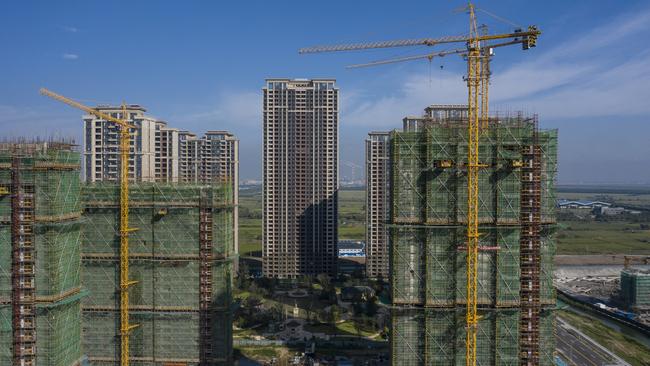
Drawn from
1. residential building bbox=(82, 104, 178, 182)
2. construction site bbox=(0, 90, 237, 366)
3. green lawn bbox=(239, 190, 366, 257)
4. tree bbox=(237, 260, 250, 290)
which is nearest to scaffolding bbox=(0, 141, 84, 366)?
construction site bbox=(0, 90, 237, 366)

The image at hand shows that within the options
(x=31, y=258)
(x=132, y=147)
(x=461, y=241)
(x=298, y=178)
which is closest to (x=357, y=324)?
(x=298, y=178)

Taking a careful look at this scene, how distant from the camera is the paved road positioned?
45.2 m

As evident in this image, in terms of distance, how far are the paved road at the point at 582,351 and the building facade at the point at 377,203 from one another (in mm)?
31275

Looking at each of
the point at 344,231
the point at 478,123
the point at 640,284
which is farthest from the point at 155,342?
the point at 344,231

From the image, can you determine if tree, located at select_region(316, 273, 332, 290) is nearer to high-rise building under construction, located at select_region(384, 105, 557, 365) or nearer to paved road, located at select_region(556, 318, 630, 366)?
paved road, located at select_region(556, 318, 630, 366)

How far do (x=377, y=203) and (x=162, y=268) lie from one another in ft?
167

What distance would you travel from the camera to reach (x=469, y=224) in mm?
25828

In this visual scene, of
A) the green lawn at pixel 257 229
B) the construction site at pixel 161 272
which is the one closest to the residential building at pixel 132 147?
the construction site at pixel 161 272

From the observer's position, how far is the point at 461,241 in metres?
26.2

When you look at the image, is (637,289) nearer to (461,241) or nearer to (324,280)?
(324,280)

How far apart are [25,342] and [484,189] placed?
89.6 ft

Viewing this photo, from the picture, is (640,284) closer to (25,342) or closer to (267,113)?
(267,113)

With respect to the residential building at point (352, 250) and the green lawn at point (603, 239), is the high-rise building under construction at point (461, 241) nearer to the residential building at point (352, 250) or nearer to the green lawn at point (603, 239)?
the residential building at point (352, 250)

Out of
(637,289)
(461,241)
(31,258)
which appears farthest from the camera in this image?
(637,289)
